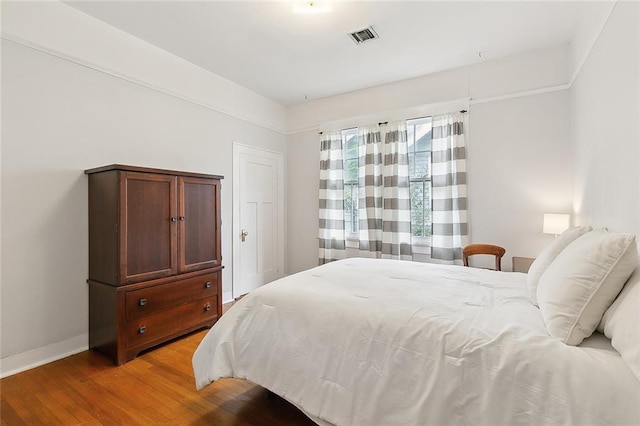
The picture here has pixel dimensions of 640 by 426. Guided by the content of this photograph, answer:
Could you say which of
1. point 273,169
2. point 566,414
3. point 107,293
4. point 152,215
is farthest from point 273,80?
point 566,414

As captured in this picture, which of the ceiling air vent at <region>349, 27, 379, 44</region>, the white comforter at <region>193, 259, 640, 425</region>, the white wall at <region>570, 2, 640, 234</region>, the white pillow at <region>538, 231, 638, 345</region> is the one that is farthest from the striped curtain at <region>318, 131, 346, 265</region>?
the white pillow at <region>538, 231, 638, 345</region>

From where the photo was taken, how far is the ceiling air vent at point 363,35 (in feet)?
9.42

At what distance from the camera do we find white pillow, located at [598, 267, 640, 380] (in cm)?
96

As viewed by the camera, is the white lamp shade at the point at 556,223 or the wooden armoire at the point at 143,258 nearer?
the wooden armoire at the point at 143,258

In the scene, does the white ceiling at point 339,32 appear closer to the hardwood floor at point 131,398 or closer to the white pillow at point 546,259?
the white pillow at point 546,259

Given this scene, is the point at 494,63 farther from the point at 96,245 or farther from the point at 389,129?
the point at 96,245

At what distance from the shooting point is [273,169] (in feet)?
15.5

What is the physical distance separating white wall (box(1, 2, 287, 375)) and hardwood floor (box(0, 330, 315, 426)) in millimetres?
Answer: 401

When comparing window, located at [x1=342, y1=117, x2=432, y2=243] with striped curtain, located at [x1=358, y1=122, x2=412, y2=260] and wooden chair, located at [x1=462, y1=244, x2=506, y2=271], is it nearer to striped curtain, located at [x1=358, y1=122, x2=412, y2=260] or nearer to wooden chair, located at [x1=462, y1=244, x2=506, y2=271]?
striped curtain, located at [x1=358, y1=122, x2=412, y2=260]

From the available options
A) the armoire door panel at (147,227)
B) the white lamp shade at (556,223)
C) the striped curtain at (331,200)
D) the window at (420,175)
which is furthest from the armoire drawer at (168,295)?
the white lamp shade at (556,223)

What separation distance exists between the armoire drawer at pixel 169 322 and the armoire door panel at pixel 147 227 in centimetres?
36

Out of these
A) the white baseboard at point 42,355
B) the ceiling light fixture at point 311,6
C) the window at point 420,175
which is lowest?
the white baseboard at point 42,355

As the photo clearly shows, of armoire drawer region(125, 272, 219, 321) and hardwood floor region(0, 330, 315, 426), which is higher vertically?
armoire drawer region(125, 272, 219, 321)

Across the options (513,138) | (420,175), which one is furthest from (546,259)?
(420,175)
